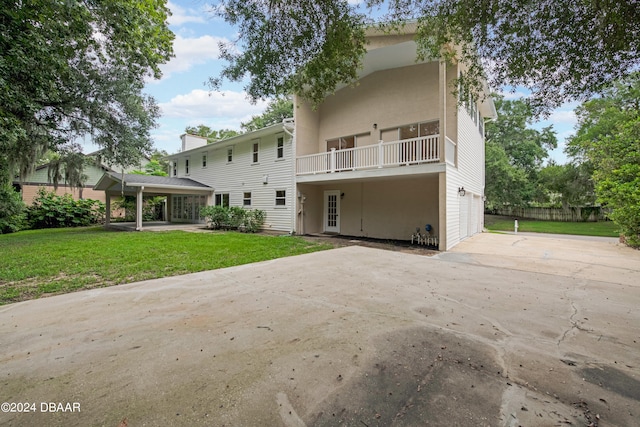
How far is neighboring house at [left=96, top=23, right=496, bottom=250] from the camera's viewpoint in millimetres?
9867

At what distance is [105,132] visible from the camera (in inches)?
458

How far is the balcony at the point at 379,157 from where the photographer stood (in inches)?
378

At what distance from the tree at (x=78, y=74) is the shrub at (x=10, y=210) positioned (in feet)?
7.47

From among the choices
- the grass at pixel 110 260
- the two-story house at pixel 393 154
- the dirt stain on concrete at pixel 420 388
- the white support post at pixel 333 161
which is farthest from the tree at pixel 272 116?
the dirt stain on concrete at pixel 420 388

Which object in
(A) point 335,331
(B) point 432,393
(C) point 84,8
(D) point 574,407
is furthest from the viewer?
(C) point 84,8

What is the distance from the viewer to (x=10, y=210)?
14.0 metres

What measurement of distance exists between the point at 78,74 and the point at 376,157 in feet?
34.9

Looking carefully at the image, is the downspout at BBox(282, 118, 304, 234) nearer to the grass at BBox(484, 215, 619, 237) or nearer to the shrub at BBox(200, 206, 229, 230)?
the shrub at BBox(200, 206, 229, 230)

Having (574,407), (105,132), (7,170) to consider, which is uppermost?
(105,132)

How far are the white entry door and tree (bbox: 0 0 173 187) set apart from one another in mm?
8582

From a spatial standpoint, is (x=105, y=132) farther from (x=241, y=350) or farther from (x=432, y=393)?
(x=432, y=393)

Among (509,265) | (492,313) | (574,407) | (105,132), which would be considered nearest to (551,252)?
(509,265)

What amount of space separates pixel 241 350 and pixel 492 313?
322 centimetres

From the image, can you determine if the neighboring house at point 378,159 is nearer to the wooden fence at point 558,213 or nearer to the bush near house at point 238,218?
the bush near house at point 238,218
